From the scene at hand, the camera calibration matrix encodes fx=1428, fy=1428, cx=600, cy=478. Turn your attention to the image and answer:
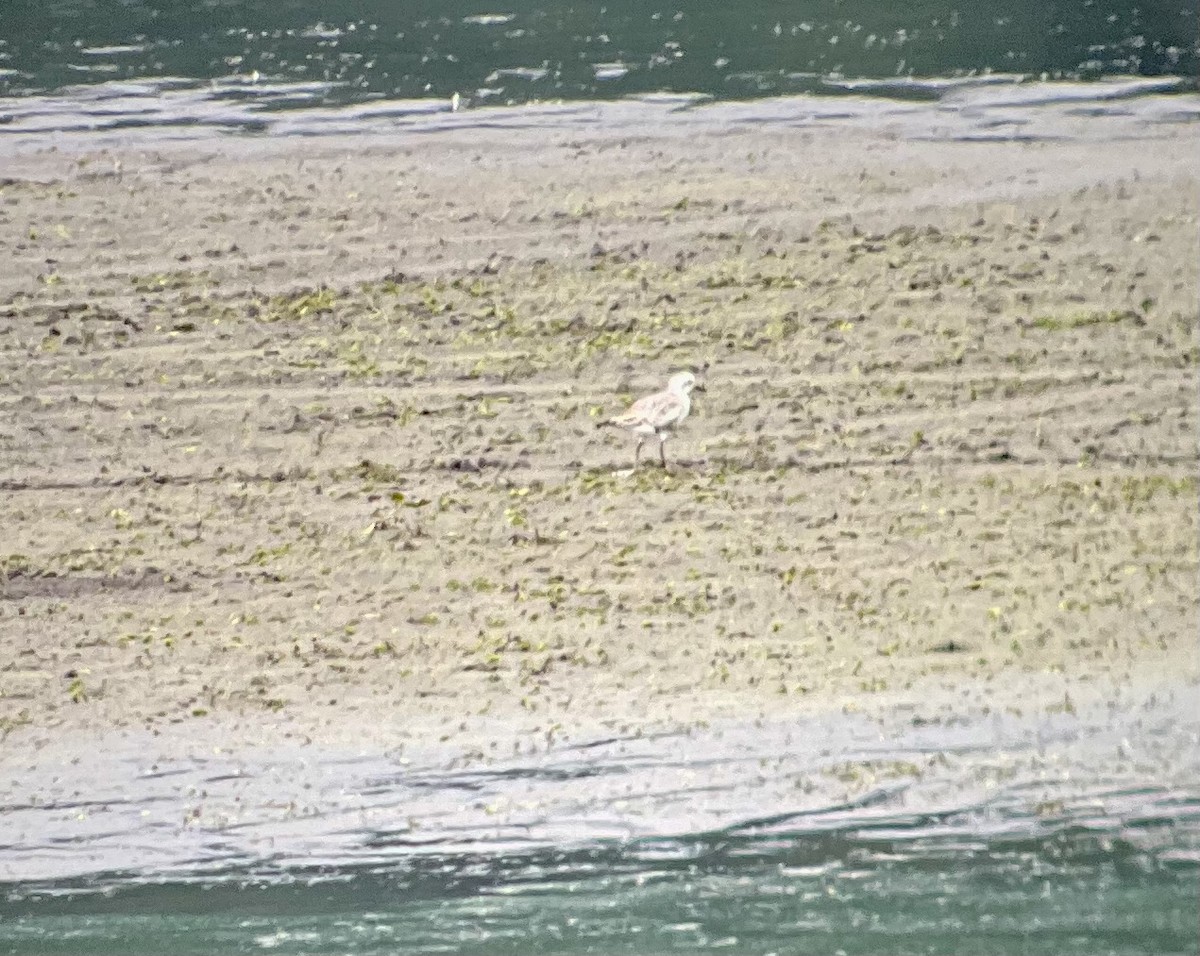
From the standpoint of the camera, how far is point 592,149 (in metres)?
1.18

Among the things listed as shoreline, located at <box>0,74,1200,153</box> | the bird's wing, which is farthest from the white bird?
shoreline, located at <box>0,74,1200,153</box>

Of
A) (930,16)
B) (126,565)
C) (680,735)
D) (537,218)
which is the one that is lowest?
(680,735)

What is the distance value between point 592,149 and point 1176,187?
472 millimetres

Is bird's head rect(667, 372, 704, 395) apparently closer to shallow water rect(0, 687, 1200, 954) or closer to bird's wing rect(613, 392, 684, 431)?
bird's wing rect(613, 392, 684, 431)

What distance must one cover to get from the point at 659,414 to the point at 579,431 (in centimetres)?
7

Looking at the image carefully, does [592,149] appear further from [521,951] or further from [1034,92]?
[521,951]

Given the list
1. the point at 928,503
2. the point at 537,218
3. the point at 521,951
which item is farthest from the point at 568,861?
the point at 537,218

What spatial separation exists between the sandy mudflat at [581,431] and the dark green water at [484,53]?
40 millimetres

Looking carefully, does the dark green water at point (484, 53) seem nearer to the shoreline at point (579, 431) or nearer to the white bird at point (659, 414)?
the shoreline at point (579, 431)

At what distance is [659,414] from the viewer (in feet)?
3.82

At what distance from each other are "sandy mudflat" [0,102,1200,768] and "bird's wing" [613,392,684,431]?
0.02 m

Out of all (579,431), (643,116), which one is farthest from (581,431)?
(643,116)

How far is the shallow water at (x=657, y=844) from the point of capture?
110 cm

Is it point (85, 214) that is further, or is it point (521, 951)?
point (85, 214)
